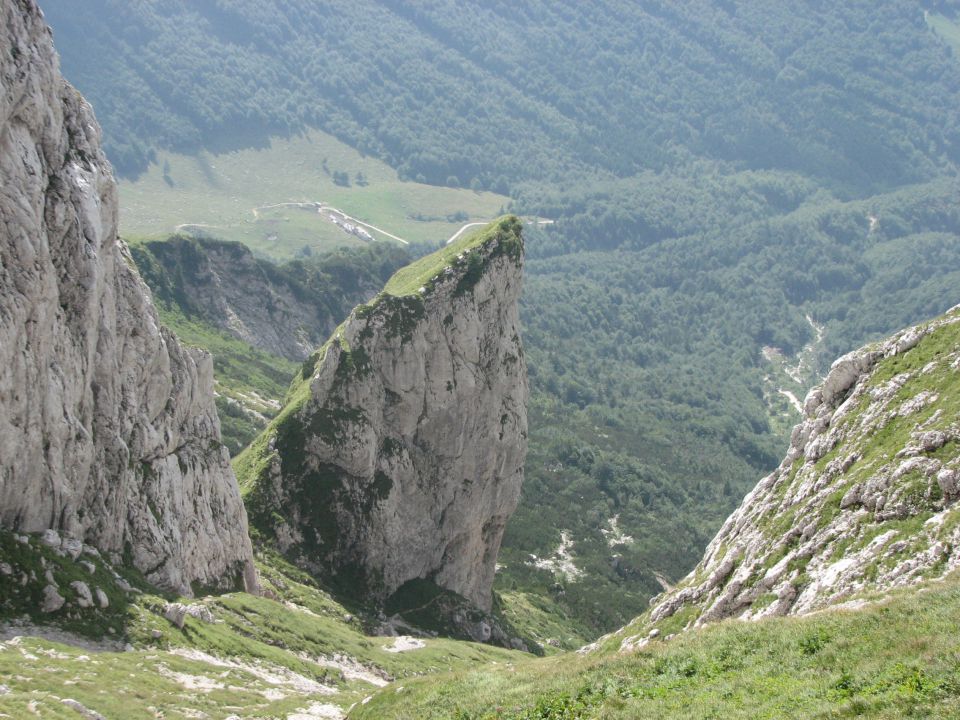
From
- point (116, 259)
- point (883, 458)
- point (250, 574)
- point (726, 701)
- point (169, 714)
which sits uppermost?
point (116, 259)

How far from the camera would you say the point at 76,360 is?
62062 mm

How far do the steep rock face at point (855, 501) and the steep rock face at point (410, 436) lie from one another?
147 ft

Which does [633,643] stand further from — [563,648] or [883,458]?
[563,648]

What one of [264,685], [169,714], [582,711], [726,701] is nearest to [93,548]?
[264,685]

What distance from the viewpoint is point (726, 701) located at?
119ft

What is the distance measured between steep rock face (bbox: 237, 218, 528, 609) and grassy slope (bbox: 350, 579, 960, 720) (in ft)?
201

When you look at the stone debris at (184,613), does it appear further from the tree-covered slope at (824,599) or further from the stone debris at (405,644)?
the stone debris at (405,644)

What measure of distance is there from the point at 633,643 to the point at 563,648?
246 ft

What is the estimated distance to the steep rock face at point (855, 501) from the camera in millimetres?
48062

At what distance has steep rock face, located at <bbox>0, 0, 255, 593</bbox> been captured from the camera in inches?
2261

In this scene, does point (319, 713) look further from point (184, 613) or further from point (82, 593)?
point (82, 593)

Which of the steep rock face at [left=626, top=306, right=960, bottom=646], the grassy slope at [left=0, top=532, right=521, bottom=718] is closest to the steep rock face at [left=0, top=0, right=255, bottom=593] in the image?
the grassy slope at [left=0, top=532, right=521, bottom=718]

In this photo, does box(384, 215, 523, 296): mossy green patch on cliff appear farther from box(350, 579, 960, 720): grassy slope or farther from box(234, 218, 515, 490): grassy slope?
box(350, 579, 960, 720): grassy slope

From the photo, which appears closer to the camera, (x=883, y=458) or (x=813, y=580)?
(x=813, y=580)
